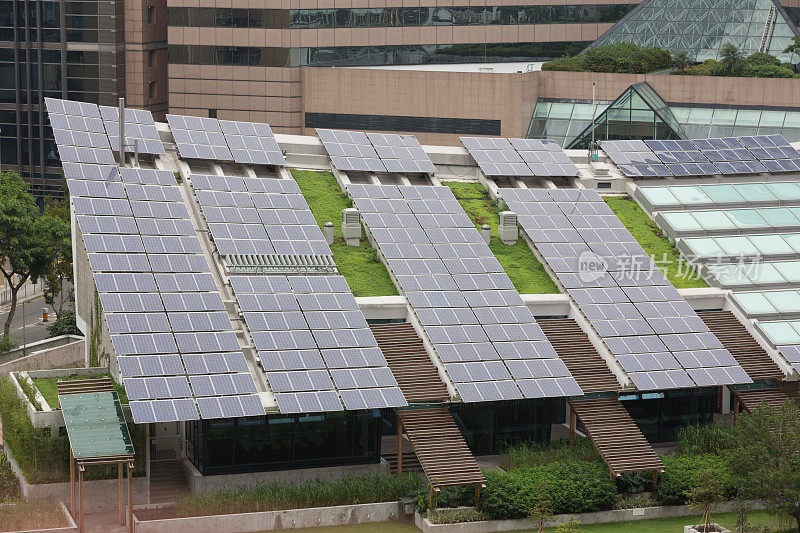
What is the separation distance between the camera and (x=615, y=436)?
224ft

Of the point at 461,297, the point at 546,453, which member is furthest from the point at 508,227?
the point at 546,453

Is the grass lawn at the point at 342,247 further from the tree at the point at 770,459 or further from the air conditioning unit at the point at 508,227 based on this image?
the tree at the point at 770,459

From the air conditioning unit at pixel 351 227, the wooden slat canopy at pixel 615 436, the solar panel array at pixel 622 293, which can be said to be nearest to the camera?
the wooden slat canopy at pixel 615 436

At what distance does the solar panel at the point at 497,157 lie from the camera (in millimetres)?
86562

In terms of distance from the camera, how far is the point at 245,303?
6875 cm

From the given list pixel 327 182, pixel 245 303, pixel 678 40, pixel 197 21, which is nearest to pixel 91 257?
pixel 245 303

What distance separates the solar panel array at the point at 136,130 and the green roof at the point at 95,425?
19.7 metres

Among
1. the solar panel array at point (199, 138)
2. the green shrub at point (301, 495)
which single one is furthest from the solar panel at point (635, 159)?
the green shrub at point (301, 495)

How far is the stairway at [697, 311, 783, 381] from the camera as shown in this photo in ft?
240

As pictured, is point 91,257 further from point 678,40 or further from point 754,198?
point 678,40

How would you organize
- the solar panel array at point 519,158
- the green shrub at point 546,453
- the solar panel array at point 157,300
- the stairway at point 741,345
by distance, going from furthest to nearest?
the solar panel array at point 519,158, the stairway at point 741,345, the green shrub at point 546,453, the solar panel array at point 157,300

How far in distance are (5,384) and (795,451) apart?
40027mm

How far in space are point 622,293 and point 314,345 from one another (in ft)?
62.5

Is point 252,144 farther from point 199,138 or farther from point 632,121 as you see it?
point 632,121
